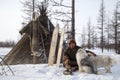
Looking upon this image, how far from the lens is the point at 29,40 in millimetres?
16250

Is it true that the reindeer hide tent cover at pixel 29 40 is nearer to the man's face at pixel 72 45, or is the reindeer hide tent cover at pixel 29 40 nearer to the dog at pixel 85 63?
the man's face at pixel 72 45

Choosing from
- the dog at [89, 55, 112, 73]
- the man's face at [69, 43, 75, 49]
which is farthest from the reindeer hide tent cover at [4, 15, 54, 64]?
the dog at [89, 55, 112, 73]

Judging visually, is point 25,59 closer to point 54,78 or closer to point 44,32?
point 44,32

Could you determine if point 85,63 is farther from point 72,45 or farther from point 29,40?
point 29,40

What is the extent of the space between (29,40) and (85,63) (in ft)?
27.7

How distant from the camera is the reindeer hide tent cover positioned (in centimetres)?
1541

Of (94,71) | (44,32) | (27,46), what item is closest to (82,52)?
(94,71)

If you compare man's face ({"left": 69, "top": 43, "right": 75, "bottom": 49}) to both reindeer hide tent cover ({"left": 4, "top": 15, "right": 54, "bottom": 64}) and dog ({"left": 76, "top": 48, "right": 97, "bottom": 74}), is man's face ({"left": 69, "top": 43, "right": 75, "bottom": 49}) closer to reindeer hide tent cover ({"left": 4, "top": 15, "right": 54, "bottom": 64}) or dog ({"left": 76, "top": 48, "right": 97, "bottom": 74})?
dog ({"left": 76, "top": 48, "right": 97, "bottom": 74})

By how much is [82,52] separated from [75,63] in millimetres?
972

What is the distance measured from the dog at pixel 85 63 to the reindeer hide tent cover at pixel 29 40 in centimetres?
677

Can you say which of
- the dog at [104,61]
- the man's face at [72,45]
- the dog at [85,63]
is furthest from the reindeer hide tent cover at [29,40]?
the dog at [104,61]

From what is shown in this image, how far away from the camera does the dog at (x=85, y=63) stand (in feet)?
27.2

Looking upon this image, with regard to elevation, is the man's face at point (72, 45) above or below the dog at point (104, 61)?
above

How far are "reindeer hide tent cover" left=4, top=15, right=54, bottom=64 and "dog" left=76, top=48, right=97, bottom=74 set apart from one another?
6769 millimetres
